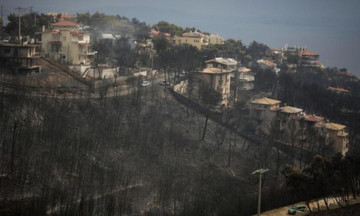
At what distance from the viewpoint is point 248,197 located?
3117cm

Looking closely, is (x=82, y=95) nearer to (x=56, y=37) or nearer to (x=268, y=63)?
(x=56, y=37)

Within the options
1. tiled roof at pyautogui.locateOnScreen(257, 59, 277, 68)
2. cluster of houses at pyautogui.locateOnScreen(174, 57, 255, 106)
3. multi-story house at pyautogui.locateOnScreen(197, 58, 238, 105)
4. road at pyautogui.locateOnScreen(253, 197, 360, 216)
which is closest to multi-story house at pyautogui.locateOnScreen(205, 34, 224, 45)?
tiled roof at pyautogui.locateOnScreen(257, 59, 277, 68)

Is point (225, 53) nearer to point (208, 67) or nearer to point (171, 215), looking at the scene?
point (208, 67)

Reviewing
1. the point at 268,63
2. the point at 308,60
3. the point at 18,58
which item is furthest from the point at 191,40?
the point at 18,58

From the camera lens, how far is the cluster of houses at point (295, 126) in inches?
1686

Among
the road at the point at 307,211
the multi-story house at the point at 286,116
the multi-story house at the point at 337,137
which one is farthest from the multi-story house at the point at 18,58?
the multi-story house at the point at 337,137

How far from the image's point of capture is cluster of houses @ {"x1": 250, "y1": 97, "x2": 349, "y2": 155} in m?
42.8

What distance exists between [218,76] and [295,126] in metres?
8.98

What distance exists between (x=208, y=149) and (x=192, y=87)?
10570mm

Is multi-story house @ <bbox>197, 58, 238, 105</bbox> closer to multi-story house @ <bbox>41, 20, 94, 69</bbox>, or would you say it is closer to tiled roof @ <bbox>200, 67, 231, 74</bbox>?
tiled roof @ <bbox>200, 67, 231, 74</bbox>

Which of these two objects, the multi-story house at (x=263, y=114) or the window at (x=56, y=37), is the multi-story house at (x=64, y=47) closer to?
the window at (x=56, y=37)

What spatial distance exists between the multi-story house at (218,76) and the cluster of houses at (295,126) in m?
3.70

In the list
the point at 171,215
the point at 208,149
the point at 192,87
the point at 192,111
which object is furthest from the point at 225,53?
the point at 171,215

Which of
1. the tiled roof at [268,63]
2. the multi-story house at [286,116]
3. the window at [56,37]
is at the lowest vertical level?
the multi-story house at [286,116]
